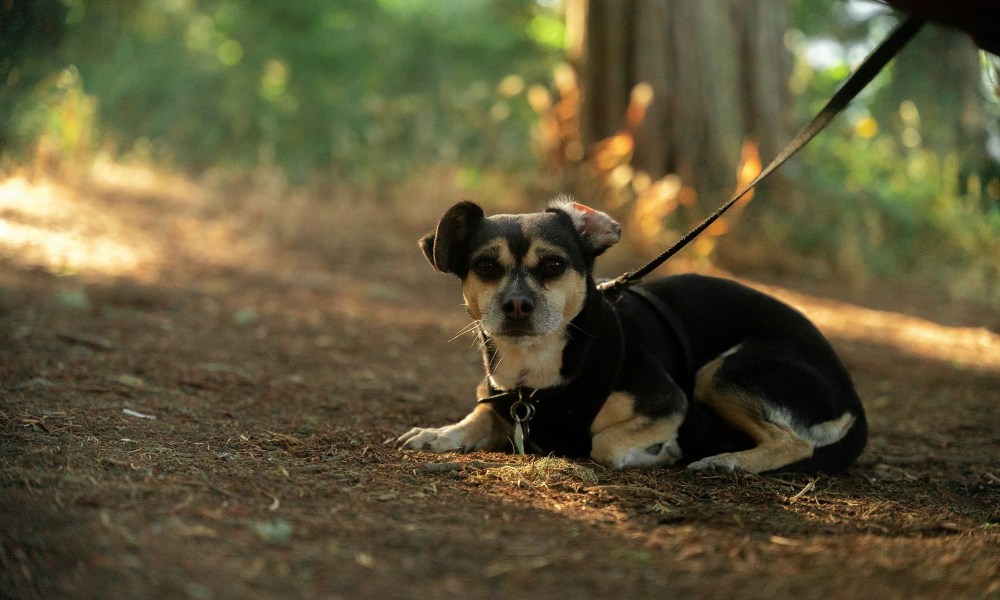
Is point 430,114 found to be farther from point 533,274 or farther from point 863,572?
point 863,572

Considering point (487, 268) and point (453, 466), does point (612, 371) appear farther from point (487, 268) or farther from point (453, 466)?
point (453, 466)

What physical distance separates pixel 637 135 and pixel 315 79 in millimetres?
8396

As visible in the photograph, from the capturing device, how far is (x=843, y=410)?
4.48 meters

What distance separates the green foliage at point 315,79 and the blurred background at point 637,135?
70 mm

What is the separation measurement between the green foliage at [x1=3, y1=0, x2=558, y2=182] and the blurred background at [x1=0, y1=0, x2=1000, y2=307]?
2.8 inches

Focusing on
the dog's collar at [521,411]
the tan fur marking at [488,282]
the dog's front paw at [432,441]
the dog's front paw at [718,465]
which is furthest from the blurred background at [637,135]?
the dog's front paw at [432,441]

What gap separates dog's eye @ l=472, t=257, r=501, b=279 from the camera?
166 inches

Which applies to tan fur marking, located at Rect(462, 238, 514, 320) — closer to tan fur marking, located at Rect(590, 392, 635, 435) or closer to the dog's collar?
the dog's collar

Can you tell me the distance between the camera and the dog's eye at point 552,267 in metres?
4.17

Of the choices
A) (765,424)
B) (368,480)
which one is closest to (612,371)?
(765,424)

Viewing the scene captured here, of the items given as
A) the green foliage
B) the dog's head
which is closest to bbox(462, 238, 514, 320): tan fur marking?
the dog's head

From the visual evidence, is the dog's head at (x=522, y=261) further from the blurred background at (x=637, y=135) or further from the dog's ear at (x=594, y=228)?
the blurred background at (x=637, y=135)

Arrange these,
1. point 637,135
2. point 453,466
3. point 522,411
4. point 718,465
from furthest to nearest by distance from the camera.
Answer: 1. point 637,135
2. point 522,411
3. point 718,465
4. point 453,466

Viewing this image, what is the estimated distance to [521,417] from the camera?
433 centimetres
